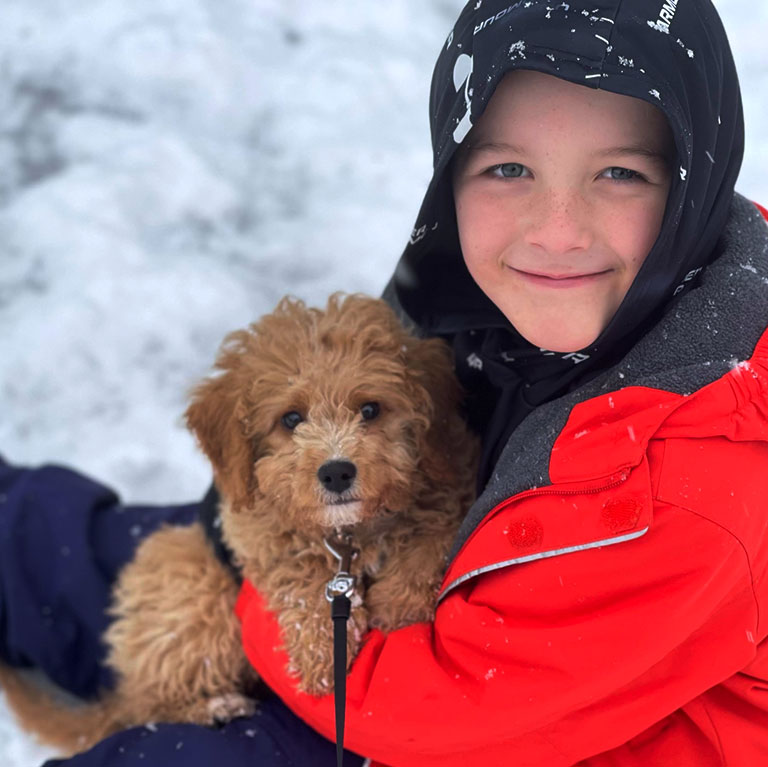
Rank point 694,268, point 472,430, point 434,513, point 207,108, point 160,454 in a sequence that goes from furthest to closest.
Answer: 1. point 207,108
2. point 160,454
3. point 472,430
4. point 434,513
5. point 694,268

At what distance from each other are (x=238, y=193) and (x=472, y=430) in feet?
9.50

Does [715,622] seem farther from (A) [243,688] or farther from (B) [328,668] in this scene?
(A) [243,688]

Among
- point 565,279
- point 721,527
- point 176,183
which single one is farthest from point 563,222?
point 176,183

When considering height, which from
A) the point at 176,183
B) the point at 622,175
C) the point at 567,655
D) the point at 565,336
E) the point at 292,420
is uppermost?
the point at 622,175

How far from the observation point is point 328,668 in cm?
234

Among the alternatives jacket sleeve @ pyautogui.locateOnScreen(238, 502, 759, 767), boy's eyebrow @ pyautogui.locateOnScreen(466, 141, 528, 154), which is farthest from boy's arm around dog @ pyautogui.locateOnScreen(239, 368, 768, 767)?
boy's eyebrow @ pyautogui.locateOnScreen(466, 141, 528, 154)

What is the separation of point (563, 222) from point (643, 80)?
0.34 metres

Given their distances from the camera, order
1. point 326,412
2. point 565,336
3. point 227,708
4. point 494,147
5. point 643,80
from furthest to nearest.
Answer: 1. point 227,708
2. point 326,412
3. point 565,336
4. point 494,147
5. point 643,80

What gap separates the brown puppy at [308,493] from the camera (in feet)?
7.51

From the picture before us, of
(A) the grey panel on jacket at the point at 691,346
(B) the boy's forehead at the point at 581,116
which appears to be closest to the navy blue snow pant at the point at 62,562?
(A) the grey panel on jacket at the point at 691,346

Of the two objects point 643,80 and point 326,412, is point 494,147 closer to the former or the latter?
point 643,80

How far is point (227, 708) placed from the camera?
2.68m

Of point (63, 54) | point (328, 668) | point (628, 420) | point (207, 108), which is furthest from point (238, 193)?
point (628, 420)

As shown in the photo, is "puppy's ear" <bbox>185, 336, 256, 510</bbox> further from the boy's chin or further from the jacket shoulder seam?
the jacket shoulder seam
